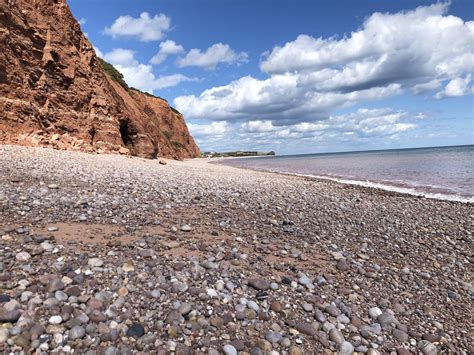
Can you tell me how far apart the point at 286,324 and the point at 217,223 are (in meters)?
3.66

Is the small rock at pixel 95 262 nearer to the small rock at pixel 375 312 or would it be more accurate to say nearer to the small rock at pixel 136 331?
the small rock at pixel 136 331

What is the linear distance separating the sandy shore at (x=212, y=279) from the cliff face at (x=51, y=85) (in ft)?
36.7

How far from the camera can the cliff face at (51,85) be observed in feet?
57.9

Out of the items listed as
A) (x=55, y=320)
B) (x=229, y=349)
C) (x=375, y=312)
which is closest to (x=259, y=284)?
(x=229, y=349)

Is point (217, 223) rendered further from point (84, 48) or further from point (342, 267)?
point (84, 48)

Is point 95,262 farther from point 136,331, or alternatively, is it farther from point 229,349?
point 229,349

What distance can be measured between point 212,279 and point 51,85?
20.5m

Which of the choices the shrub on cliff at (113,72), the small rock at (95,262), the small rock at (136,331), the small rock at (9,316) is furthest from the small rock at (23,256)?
the shrub on cliff at (113,72)

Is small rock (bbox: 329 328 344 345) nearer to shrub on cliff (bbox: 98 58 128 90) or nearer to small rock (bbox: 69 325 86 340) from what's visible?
small rock (bbox: 69 325 86 340)

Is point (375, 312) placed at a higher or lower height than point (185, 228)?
lower

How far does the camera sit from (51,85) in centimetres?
2033

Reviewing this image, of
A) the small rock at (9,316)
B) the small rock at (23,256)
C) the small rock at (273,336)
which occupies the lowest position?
the small rock at (273,336)

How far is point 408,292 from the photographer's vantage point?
5.36 meters

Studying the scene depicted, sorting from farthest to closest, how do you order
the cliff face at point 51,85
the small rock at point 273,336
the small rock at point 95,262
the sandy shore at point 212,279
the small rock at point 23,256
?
the cliff face at point 51,85
the small rock at point 95,262
the small rock at point 23,256
the small rock at point 273,336
the sandy shore at point 212,279
